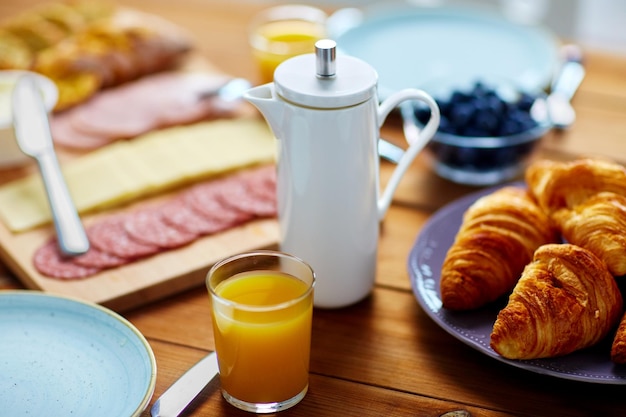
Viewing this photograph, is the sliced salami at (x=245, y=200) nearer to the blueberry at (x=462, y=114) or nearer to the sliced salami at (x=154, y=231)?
the sliced salami at (x=154, y=231)

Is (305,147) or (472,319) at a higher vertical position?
(305,147)

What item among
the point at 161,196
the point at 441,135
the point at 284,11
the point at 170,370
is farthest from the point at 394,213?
the point at 284,11

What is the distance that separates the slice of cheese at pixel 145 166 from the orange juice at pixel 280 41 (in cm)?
13

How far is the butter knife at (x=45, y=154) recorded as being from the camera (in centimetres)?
124

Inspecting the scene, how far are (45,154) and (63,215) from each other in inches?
5.9

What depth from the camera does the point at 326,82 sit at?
1.00 metres

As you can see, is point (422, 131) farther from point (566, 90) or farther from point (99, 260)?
point (566, 90)

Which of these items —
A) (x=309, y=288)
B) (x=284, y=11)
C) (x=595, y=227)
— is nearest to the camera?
(x=309, y=288)

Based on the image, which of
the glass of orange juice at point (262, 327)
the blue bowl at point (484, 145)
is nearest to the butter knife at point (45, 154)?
the glass of orange juice at point (262, 327)

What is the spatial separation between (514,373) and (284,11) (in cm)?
113

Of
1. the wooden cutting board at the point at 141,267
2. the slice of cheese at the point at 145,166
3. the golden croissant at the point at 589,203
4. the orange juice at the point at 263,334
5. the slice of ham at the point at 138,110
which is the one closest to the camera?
Result: the orange juice at the point at 263,334

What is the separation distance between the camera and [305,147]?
3.36ft

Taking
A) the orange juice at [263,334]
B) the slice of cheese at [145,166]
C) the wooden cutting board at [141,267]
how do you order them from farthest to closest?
the slice of cheese at [145,166] < the wooden cutting board at [141,267] < the orange juice at [263,334]

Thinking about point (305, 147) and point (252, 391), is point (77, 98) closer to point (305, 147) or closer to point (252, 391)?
point (305, 147)
